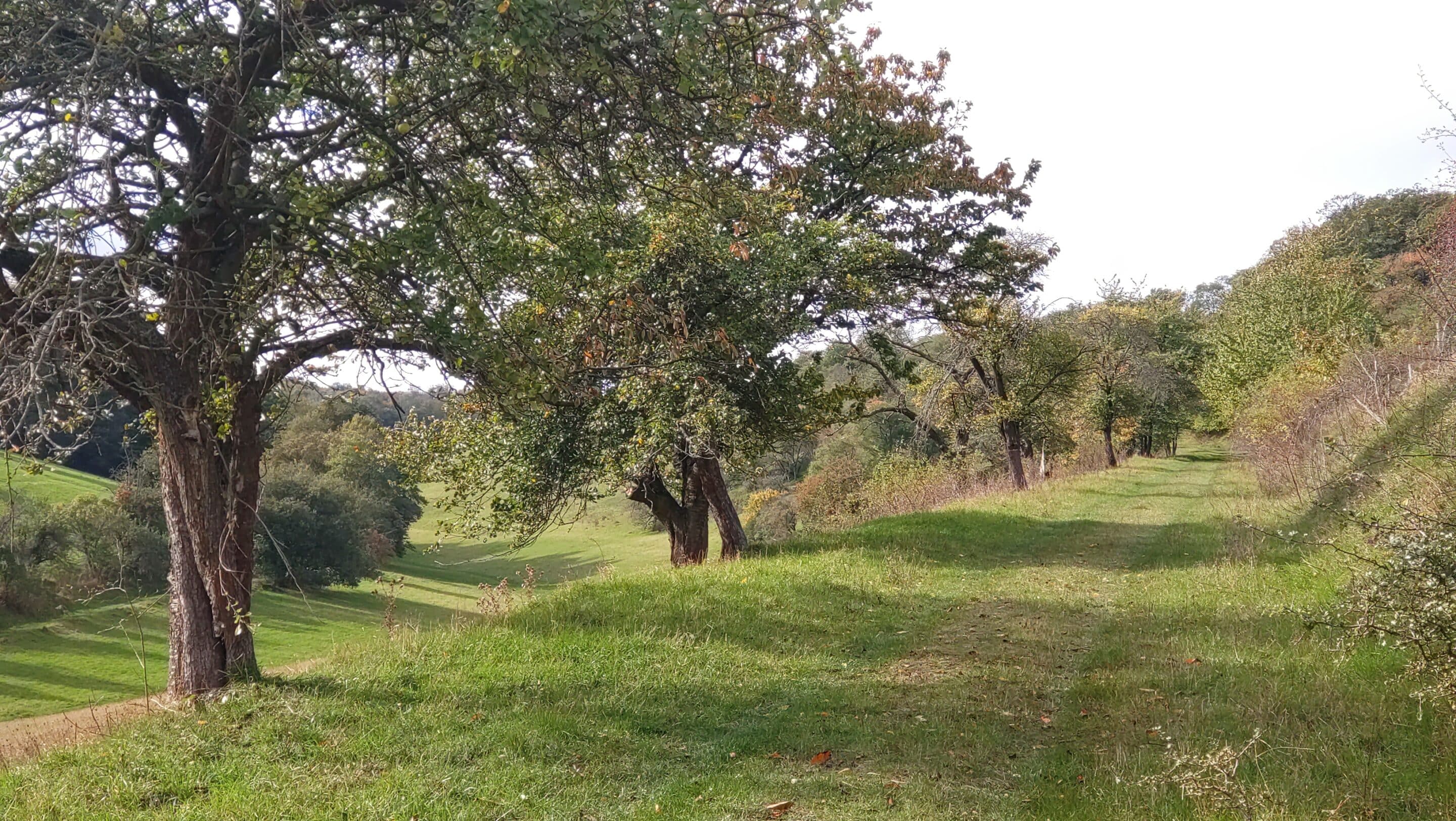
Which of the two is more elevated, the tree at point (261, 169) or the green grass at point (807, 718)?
the tree at point (261, 169)

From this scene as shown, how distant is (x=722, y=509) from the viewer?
1441 centimetres

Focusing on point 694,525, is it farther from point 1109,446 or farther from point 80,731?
point 1109,446

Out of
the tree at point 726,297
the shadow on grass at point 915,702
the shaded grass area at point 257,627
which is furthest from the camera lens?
the shaded grass area at point 257,627

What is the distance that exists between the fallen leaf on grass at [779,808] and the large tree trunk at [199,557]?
4330 mm

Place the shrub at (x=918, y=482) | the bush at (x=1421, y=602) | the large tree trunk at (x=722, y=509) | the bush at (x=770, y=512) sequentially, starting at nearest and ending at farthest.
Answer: the bush at (x=1421, y=602), the large tree trunk at (x=722, y=509), the shrub at (x=918, y=482), the bush at (x=770, y=512)

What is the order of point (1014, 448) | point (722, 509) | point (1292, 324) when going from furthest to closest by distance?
point (1292, 324), point (1014, 448), point (722, 509)

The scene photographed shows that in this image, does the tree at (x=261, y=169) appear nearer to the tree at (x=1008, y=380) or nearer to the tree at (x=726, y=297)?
the tree at (x=726, y=297)

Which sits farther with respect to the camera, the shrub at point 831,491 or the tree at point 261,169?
the shrub at point 831,491

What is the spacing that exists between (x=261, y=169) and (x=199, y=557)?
3.11 m

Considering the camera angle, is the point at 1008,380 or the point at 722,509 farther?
the point at 1008,380

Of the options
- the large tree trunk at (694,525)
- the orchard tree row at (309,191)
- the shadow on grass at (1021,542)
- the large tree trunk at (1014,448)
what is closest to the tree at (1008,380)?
the large tree trunk at (1014,448)

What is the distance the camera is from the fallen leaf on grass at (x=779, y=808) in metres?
4.59

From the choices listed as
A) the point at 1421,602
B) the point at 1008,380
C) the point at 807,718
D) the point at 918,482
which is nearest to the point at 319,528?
the point at 918,482

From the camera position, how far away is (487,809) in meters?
4.70
